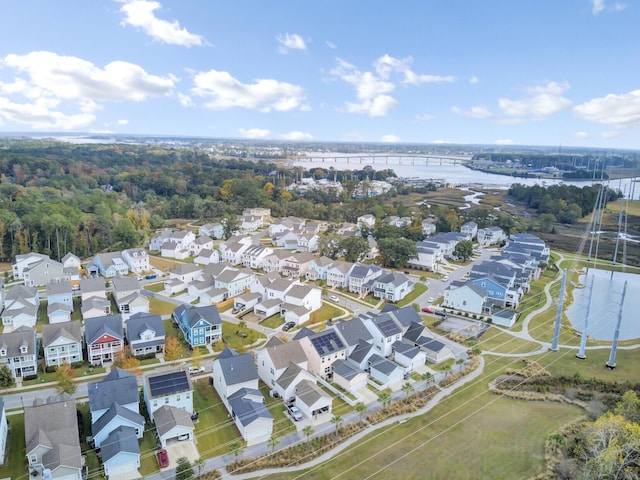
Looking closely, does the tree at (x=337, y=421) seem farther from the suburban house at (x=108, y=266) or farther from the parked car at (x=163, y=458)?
the suburban house at (x=108, y=266)

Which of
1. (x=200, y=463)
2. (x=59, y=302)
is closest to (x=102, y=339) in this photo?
(x=59, y=302)

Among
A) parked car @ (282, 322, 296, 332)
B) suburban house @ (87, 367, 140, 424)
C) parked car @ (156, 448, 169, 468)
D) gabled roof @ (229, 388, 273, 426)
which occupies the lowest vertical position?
parked car @ (156, 448, 169, 468)

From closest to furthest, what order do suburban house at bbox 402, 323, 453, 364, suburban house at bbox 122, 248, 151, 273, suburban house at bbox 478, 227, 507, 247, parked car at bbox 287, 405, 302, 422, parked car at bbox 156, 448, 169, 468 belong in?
1. parked car at bbox 156, 448, 169, 468
2. parked car at bbox 287, 405, 302, 422
3. suburban house at bbox 402, 323, 453, 364
4. suburban house at bbox 122, 248, 151, 273
5. suburban house at bbox 478, 227, 507, 247

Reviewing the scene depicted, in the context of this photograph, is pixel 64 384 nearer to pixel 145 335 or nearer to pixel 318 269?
pixel 145 335

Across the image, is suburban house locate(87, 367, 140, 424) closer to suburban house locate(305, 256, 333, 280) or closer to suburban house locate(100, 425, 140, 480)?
suburban house locate(100, 425, 140, 480)

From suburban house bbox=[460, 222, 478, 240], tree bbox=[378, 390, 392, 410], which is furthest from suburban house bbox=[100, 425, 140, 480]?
suburban house bbox=[460, 222, 478, 240]

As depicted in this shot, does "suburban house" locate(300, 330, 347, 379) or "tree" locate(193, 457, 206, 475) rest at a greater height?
"suburban house" locate(300, 330, 347, 379)

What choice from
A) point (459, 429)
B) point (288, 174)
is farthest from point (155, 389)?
point (288, 174)

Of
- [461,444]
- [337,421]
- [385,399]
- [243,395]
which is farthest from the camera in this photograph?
[385,399]
